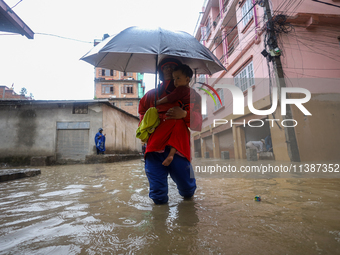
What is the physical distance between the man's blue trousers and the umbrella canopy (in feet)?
3.53

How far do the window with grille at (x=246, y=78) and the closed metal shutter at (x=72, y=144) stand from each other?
929 centimetres

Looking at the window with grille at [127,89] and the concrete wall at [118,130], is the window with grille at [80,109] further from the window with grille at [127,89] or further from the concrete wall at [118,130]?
the window with grille at [127,89]

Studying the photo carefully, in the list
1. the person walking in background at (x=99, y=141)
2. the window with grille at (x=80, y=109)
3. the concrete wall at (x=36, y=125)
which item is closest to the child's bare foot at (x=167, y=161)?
the person walking in background at (x=99, y=141)

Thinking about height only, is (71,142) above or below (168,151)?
above

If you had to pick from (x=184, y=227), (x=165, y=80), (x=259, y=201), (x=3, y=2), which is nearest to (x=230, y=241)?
(x=184, y=227)

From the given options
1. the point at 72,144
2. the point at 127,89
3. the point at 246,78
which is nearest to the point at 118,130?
the point at 72,144

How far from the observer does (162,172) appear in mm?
2045

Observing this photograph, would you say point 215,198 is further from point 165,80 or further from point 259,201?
point 165,80

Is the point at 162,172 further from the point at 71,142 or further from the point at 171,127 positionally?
the point at 71,142

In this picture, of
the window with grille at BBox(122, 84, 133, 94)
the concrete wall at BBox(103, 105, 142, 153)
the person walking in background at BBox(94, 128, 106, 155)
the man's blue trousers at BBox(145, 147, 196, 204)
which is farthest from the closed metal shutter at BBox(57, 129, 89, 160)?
the window with grille at BBox(122, 84, 133, 94)

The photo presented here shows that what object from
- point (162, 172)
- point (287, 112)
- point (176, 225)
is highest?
point (287, 112)

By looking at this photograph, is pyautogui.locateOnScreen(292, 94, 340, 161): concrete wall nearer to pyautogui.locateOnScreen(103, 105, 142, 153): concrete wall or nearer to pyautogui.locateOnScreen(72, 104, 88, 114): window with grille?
pyautogui.locateOnScreen(103, 105, 142, 153): concrete wall

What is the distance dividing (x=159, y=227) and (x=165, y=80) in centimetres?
153

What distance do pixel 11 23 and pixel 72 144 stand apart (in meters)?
6.35
